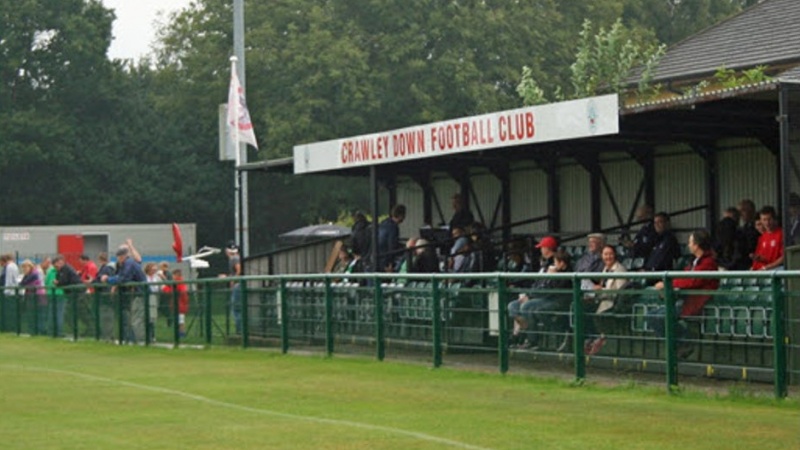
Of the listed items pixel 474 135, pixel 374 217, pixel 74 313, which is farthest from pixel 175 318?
pixel 474 135

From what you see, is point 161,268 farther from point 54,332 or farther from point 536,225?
point 536,225

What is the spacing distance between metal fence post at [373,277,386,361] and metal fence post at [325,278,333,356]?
1.26 m

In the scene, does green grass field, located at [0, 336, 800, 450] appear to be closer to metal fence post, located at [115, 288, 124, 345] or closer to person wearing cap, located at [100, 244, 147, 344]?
person wearing cap, located at [100, 244, 147, 344]

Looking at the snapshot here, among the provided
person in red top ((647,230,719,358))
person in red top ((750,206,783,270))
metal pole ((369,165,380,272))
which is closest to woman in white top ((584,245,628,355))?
person in red top ((647,230,719,358))

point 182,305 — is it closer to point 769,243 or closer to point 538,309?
point 538,309

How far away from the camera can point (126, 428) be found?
14109 mm

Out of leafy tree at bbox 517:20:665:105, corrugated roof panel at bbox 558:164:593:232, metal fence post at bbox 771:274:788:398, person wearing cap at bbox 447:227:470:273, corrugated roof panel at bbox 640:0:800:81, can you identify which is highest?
corrugated roof panel at bbox 640:0:800:81

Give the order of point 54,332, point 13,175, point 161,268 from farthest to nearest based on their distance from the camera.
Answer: point 13,175
point 161,268
point 54,332

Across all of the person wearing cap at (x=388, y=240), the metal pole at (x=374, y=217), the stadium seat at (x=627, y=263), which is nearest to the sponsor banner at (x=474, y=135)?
the metal pole at (x=374, y=217)

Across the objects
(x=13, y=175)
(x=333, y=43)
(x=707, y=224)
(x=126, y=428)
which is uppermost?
(x=333, y=43)

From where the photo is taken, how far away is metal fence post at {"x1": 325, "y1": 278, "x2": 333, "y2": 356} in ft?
75.5

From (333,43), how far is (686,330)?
174 ft

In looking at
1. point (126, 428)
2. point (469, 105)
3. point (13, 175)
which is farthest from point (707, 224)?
point (13, 175)

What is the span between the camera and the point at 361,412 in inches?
591
